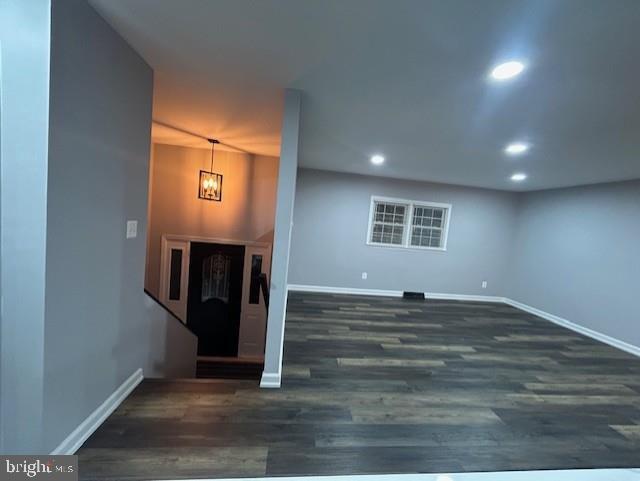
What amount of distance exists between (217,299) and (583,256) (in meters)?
6.77

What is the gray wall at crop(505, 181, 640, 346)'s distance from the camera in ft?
13.4

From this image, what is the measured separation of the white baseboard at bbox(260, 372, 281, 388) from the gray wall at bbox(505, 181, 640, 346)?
501cm

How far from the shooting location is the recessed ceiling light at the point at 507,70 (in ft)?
5.38

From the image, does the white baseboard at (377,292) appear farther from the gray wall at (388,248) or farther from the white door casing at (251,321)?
the white door casing at (251,321)

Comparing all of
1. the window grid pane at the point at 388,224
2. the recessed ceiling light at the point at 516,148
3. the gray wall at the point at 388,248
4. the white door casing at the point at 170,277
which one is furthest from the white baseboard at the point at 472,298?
the recessed ceiling light at the point at 516,148

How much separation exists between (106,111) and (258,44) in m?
1.02

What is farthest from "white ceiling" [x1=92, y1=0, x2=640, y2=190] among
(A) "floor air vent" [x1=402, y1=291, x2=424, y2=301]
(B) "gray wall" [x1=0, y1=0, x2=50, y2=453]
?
(A) "floor air vent" [x1=402, y1=291, x2=424, y2=301]

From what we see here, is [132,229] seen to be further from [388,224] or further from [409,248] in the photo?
[409,248]

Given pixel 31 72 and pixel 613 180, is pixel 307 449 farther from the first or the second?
pixel 613 180

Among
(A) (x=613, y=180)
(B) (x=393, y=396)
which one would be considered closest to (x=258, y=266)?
(B) (x=393, y=396)

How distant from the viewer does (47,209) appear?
4.48ft

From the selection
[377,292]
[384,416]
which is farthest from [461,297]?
[384,416]

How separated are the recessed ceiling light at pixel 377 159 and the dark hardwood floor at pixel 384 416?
2.60m

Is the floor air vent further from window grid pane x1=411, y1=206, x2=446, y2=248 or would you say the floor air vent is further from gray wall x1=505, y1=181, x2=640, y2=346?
gray wall x1=505, y1=181, x2=640, y2=346
